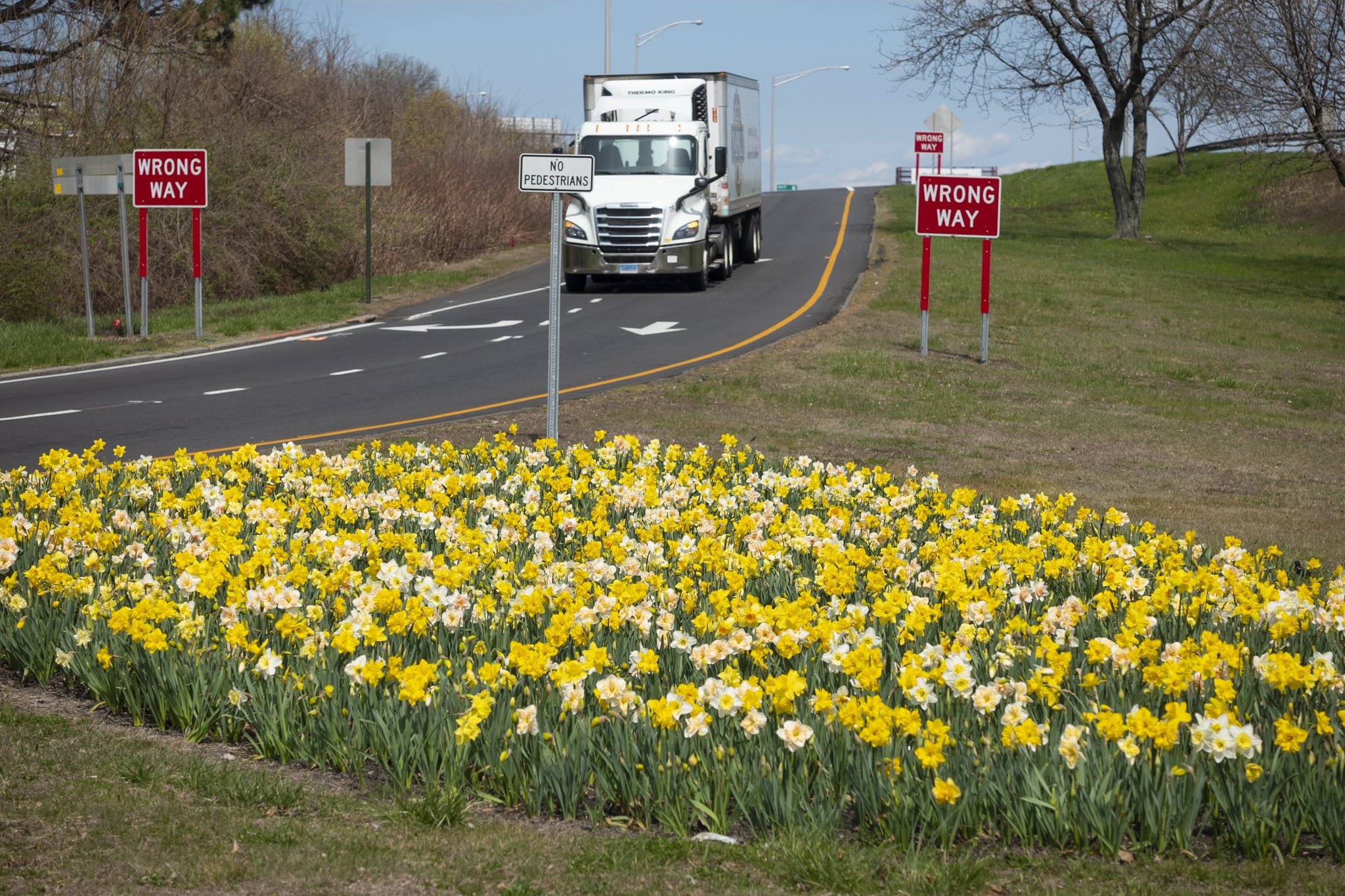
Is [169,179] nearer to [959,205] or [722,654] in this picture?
[959,205]

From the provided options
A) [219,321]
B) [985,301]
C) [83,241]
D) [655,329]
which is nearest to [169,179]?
[83,241]

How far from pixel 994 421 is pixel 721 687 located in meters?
9.93

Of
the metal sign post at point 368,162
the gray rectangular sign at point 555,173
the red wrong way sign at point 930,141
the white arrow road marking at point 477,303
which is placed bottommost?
the white arrow road marking at point 477,303

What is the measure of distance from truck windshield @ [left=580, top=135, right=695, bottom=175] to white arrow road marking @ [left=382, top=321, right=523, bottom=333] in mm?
4097

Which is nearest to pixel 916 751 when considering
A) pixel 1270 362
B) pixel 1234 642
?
pixel 1234 642

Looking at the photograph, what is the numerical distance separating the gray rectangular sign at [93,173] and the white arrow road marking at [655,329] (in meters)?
7.25

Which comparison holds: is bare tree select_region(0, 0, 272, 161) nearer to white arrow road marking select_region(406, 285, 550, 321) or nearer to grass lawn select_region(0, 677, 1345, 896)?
white arrow road marking select_region(406, 285, 550, 321)

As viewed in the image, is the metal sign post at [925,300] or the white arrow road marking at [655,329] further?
the white arrow road marking at [655,329]

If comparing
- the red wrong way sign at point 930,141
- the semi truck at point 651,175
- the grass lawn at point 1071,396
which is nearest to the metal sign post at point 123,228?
the semi truck at point 651,175

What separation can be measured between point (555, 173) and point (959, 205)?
26.6ft

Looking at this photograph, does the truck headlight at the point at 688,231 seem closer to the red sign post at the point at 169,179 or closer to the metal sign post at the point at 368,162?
the metal sign post at the point at 368,162

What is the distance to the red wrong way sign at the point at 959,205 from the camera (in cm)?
1733

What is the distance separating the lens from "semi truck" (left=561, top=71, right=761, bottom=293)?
975 inches

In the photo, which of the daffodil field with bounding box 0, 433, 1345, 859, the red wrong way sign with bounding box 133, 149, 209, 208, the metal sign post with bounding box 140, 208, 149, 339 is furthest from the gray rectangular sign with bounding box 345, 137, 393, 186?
the daffodil field with bounding box 0, 433, 1345, 859
